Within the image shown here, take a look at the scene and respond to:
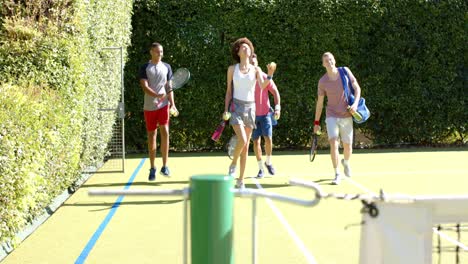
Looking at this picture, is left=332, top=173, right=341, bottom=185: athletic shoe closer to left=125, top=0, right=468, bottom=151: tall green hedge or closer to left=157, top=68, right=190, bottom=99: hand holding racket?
left=157, top=68, right=190, bottom=99: hand holding racket

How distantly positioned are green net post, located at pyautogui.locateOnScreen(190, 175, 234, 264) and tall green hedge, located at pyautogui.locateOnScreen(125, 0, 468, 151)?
1295 cm

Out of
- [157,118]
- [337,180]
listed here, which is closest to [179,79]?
[157,118]

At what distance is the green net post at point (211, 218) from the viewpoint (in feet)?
8.38

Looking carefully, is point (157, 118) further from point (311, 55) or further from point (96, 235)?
point (311, 55)

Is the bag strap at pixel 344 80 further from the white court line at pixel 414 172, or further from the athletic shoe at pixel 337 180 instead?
the white court line at pixel 414 172

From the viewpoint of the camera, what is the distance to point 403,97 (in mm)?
16172

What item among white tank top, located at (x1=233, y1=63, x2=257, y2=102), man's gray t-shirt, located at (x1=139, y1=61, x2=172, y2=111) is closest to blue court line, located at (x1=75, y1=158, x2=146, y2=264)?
man's gray t-shirt, located at (x1=139, y1=61, x2=172, y2=111)

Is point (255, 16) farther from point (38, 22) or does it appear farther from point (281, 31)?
point (38, 22)

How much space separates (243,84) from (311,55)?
7326mm

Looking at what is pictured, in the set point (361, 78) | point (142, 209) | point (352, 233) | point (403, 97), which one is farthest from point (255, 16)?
point (352, 233)

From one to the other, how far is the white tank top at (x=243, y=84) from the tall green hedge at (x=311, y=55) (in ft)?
22.1

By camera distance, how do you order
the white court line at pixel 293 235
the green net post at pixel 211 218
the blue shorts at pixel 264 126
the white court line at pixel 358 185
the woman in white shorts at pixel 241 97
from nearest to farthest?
1. the green net post at pixel 211 218
2. the white court line at pixel 293 235
3. the woman in white shorts at pixel 241 97
4. the white court line at pixel 358 185
5. the blue shorts at pixel 264 126

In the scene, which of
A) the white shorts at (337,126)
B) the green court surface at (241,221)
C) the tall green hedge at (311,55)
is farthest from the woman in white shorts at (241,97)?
the tall green hedge at (311,55)

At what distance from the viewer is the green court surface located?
5766 millimetres
